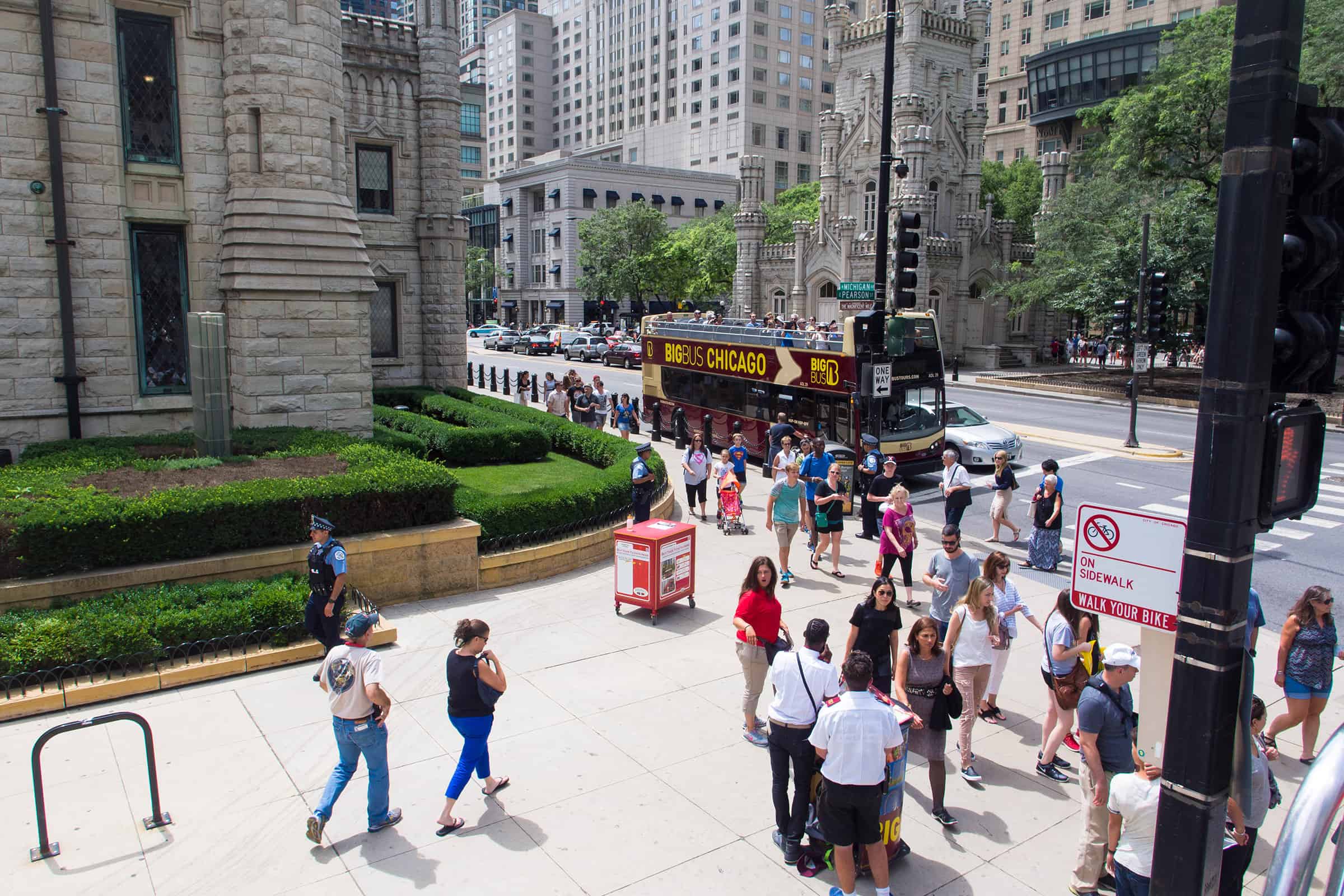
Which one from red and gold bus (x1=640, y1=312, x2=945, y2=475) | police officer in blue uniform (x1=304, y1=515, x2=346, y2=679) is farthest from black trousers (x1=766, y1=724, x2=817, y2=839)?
red and gold bus (x1=640, y1=312, x2=945, y2=475)

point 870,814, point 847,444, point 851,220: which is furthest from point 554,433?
point 851,220

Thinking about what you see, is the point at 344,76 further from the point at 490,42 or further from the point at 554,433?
the point at 490,42

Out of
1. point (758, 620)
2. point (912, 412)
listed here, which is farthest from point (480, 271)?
point (758, 620)

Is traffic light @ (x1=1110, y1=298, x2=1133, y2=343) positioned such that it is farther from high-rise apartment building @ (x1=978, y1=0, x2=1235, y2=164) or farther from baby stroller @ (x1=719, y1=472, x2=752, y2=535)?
high-rise apartment building @ (x1=978, y1=0, x2=1235, y2=164)

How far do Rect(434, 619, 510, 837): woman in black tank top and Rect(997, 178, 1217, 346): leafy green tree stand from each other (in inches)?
1309

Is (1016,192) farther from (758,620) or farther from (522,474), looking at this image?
(758,620)

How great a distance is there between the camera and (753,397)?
21938 mm

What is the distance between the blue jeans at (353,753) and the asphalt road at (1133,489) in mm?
5410

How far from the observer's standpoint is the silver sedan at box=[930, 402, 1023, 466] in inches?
858

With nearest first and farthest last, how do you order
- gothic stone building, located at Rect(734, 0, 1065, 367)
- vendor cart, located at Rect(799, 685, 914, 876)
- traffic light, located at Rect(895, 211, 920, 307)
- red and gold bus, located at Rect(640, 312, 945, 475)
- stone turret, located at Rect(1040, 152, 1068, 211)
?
vendor cart, located at Rect(799, 685, 914, 876), traffic light, located at Rect(895, 211, 920, 307), red and gold bus, located at Rect(640, 312, 945, 475), gothic stone building, located at Rect(734, 0, 1065, 367), stone turret, located at Rect(1040, 152, 1068, 211)

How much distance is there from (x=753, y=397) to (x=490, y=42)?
136 meters

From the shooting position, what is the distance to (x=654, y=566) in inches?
435

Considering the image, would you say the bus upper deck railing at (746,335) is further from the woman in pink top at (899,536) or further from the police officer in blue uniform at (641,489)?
the woman in pink top at (899,536)

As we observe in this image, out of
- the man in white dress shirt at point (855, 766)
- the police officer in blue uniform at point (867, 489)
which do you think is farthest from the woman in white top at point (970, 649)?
the police officer in blue uniform at point (867, 489)
